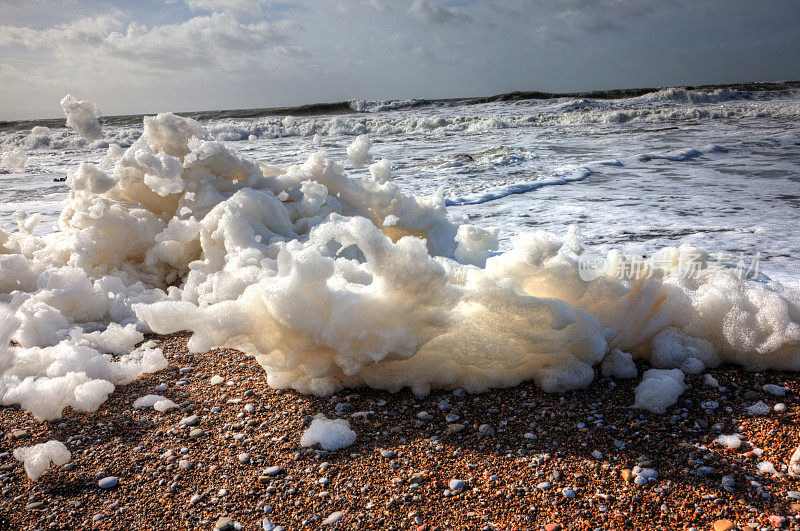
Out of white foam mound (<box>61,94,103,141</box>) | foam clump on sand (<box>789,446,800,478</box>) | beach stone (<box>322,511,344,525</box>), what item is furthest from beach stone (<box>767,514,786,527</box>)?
white foam mound (<box>61,94,103,141</box>)

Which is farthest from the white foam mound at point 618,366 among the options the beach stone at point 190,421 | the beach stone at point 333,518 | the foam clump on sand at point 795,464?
the beach stone at point 190,421

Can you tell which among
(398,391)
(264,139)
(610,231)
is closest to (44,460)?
(398,391)

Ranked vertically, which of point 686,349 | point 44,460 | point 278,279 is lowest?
point 44,460

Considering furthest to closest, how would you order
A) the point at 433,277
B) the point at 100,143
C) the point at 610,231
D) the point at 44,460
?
the point at 100,143
the point at 610,231
the point at 433,277
the point at 44,460

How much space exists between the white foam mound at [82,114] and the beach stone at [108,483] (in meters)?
3.69

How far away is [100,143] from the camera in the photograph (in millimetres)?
17203

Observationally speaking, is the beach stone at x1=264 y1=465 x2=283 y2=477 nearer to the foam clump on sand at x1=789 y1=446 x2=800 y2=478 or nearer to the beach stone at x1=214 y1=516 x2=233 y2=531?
the beach stone at x1=214 y1=516 x2=233 y2=531

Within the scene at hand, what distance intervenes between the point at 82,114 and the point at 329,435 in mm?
4028

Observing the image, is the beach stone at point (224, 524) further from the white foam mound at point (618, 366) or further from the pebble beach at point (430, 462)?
the white foam mound at point (618, 366)

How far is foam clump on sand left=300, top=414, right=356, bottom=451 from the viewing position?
5.38 ft

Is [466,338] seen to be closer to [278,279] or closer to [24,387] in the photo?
[278,279]

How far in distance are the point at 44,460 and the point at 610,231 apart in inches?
153

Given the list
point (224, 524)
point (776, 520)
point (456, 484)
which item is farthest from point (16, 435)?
point (776, 520)

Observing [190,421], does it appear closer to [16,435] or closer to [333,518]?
[16,435]
